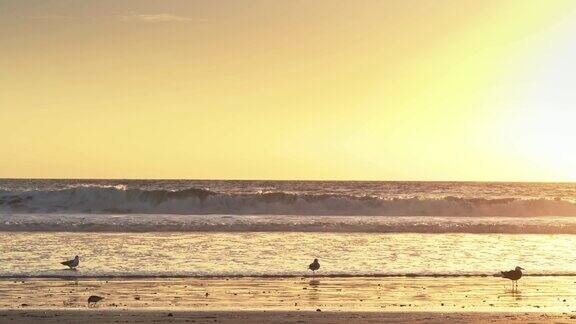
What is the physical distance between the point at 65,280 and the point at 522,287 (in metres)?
10.2

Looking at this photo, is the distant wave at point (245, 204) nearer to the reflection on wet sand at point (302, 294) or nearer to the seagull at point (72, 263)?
the seagull at point (72, 263)

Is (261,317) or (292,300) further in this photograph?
(292,300)

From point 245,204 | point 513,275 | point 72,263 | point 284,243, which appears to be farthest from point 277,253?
point 245,204

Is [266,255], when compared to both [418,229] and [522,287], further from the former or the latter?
[418,229]

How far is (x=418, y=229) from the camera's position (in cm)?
3969

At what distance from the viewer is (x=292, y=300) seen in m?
16.7

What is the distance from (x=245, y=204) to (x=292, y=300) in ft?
138

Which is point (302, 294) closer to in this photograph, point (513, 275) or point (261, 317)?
point (261, 317)

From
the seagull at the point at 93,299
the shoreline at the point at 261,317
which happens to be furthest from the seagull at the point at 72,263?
the shoreline at the point at 261,317

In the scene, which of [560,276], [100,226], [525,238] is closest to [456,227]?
[525,238]

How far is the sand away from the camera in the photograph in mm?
14508

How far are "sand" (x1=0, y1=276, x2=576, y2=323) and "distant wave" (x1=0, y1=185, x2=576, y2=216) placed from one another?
36.4m

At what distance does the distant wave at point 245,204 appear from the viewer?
188ft

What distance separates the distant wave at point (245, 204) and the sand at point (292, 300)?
36.4 m
